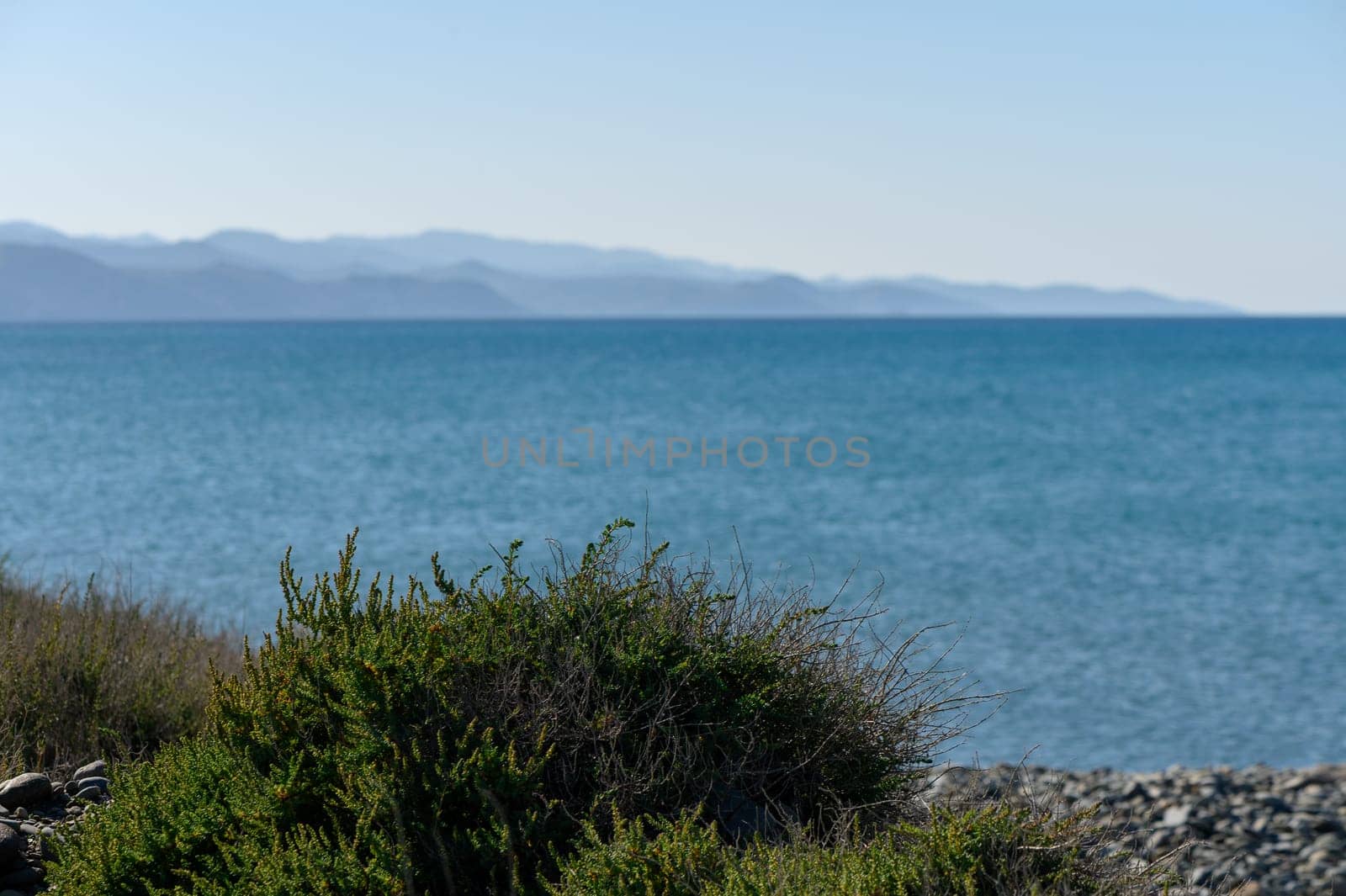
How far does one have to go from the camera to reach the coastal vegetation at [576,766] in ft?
12.4

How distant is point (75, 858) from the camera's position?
452 cm

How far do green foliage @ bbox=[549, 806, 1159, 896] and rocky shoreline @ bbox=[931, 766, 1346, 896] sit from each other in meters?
4.36

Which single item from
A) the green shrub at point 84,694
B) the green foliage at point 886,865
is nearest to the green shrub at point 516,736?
the green foliage at point 886,865

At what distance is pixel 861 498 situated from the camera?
37.3m

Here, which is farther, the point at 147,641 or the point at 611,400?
the point at 611,400

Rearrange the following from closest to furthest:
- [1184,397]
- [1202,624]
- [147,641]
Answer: [147,641] < [1202,624] < [1184,397]

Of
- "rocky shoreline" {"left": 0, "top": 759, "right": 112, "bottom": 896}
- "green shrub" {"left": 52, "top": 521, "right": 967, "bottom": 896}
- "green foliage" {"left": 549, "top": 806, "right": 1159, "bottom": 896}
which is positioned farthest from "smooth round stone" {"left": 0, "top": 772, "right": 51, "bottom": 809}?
"green foliage" {"left": 549, "top": 806, "right": 1159, "bottom": 896}

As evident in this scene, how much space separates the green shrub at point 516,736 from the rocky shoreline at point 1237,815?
3.63 m

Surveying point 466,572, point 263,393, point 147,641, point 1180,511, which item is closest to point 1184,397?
point 1180,511

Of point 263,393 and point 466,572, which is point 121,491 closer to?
point 466,572

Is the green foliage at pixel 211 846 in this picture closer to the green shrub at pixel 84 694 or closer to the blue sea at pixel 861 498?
the green shrub at pixel 84 694

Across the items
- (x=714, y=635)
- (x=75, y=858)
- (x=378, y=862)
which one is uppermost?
(x=714, y=635)

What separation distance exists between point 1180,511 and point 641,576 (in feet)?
115

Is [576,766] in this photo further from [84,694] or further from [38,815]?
[84,694]
